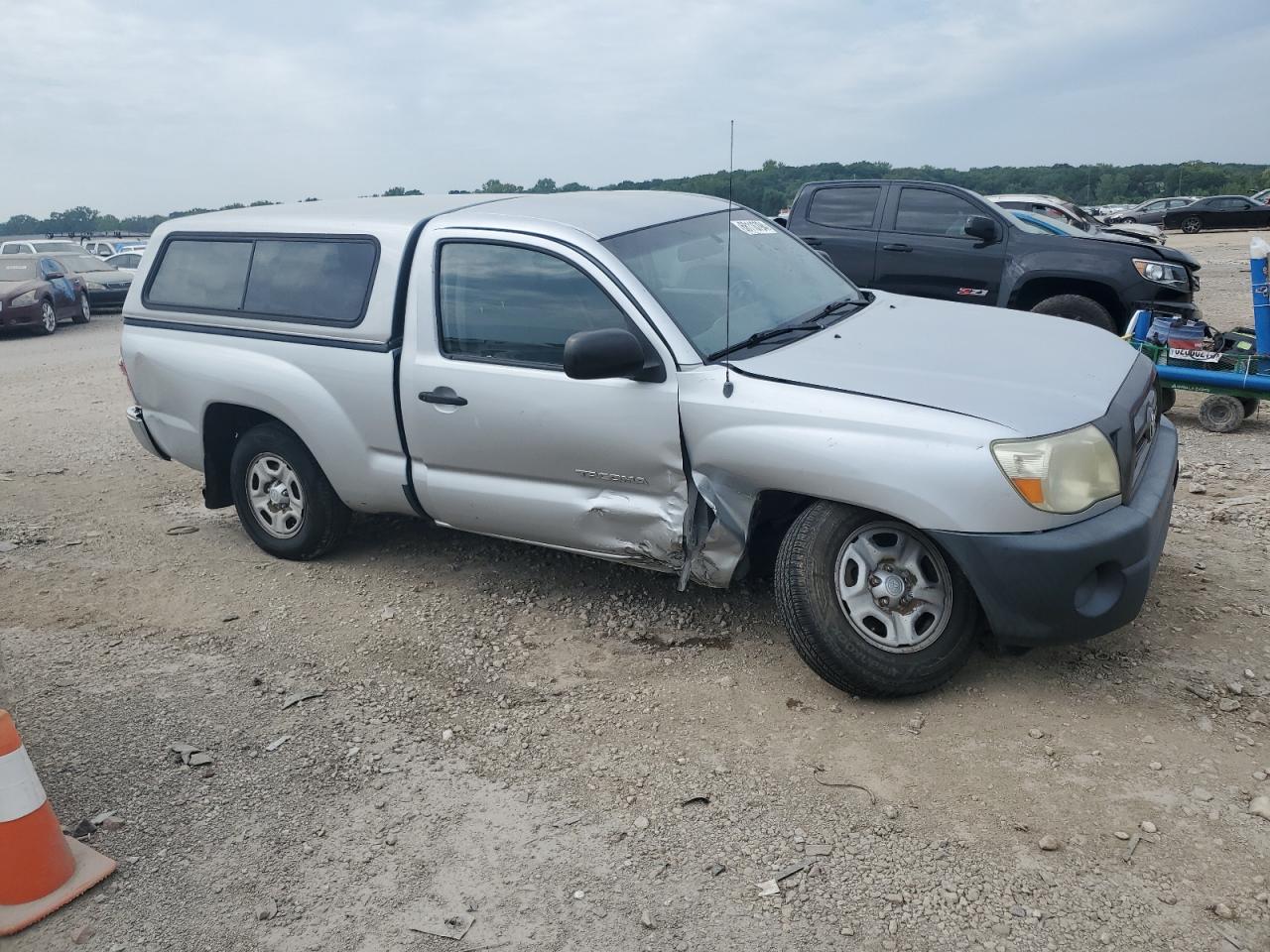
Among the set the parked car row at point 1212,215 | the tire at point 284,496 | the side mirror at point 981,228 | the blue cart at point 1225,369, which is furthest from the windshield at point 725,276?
the parked car row at point 1212,215

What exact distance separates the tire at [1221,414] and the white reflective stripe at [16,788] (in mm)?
7334

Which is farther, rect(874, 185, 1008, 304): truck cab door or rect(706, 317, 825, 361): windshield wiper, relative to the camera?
rect(874, 185, 1008, 304): truck cab door

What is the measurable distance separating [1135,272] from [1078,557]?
6279mm

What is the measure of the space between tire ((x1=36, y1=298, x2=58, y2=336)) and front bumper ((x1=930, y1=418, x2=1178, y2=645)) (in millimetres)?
17253

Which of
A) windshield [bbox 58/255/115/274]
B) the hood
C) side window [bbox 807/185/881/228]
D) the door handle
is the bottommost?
the door handle

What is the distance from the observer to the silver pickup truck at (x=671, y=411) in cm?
344

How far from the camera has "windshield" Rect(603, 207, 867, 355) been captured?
418 centimetres

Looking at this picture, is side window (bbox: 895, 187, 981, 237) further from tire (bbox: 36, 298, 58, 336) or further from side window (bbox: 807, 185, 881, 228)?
tire (bbox: 36, 298, 58, 336)

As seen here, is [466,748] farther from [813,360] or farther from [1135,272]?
[1135,272]

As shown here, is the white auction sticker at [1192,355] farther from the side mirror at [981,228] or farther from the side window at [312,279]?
the side window at [312,279]

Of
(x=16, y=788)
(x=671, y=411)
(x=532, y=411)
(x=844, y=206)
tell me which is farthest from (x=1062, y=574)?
(x=844, y=206)

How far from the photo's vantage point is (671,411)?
3926mm

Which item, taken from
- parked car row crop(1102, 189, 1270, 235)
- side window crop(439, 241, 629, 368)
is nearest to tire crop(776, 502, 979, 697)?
side window crop(439, 241, 629, 368)

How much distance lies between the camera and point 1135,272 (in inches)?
340
